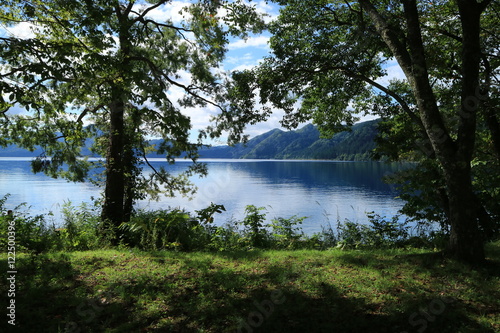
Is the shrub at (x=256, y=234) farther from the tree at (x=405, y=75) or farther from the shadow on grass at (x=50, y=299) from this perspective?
the shadow on grass at (x=50, y=299)

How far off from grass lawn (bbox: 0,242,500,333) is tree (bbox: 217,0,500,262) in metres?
1.50

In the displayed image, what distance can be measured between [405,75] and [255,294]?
5359 mm

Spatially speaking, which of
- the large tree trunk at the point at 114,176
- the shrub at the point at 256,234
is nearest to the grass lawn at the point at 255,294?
the shrub at the point at 256,234

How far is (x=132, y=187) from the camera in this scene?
14133 millimetres

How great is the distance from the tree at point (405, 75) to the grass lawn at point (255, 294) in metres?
1.50

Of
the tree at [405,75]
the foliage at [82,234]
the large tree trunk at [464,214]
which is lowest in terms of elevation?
the foliage at [82,234]

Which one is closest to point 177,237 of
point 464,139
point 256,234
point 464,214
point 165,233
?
point 165,233

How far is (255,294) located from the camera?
17.3 ft

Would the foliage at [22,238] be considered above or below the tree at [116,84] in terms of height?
below

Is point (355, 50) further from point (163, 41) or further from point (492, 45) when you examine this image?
point (163, 41)

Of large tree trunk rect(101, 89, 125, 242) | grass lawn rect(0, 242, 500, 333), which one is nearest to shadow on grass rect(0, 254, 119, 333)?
grass lawn rect(0, 242, 500, 333)

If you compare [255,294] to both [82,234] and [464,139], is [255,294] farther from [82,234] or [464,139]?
[82,234]

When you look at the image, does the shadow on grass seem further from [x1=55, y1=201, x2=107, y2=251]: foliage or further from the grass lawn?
[x1=55, y1=201, x2=107, y2=251]: foliage

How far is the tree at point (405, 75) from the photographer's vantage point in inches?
239
